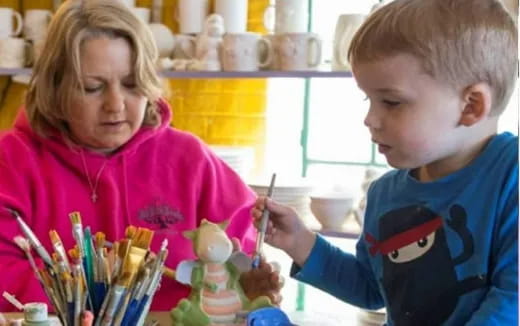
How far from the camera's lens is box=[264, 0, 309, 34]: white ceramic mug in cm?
206

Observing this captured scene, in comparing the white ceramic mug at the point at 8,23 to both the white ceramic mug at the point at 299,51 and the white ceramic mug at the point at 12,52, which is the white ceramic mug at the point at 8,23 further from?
the white ceramic mug at the point at 299,51

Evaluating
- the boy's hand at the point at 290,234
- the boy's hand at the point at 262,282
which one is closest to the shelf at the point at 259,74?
the boy's hand at the point at 290,234

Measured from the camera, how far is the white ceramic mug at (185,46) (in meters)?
2.18

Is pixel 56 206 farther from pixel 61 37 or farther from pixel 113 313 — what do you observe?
pixel 113 313

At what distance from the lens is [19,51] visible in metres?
2.19

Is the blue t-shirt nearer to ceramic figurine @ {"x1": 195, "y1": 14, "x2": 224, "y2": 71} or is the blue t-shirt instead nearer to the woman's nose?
the woman's nose

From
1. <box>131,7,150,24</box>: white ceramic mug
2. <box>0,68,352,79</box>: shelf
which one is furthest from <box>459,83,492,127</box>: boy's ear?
<box>131,7,150,24</box>: white ceramic mug

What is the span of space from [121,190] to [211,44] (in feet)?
2.21

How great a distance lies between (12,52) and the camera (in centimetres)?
218

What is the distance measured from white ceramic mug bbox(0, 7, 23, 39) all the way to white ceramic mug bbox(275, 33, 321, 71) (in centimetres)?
77

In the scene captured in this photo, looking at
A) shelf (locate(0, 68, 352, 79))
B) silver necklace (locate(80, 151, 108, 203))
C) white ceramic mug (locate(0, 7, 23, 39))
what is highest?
white ceramic mug (locate(0, 7, 23, 39))

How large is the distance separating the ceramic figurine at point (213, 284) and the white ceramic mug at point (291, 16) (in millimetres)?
1166

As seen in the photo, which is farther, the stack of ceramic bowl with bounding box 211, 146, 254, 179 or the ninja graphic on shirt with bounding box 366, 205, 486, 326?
the stack of ceramic bowl with bounding box 211, 146, 254, 179

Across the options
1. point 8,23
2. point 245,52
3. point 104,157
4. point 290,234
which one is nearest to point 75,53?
point 104,157
